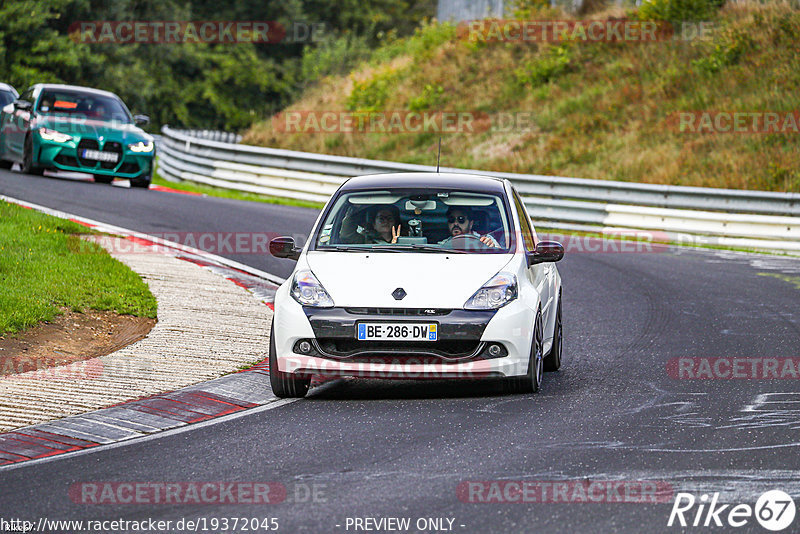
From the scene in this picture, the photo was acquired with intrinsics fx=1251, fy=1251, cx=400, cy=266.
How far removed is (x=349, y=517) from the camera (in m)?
5.63

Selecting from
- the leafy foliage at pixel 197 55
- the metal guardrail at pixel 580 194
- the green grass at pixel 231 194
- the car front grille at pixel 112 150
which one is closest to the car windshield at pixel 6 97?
the green grass at pixel 231 194

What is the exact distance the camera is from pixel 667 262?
59.4ft

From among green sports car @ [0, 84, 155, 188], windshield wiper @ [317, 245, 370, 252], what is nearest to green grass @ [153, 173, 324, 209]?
green sports car @ [0, 84, 155, 188]

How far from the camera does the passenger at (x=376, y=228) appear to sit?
934 centimetres

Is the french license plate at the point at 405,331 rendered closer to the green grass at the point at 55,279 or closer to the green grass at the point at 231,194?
the green grass at the point at 55,279

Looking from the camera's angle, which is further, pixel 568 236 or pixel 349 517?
pixel 568 236

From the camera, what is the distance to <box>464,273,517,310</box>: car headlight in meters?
8.48

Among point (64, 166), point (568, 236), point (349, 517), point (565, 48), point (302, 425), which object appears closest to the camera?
point (349, 517)

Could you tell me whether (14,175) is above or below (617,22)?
below

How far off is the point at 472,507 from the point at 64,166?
19.0 metres

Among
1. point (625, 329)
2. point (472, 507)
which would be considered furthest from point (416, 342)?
point (625, 329)

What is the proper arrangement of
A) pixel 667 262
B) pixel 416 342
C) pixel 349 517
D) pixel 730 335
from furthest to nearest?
pixel 667 262, pixel 730 335, pixel 416 342, pixel 349 517

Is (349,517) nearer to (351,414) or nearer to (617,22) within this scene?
(351,414)

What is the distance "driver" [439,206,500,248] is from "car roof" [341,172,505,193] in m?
0.23
